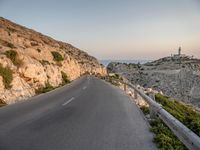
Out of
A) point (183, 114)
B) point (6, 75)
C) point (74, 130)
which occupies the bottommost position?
point (183, 114)

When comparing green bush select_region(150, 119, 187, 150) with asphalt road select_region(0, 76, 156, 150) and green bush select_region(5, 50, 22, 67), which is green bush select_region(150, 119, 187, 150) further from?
green bush select_region(5, 50, 22, 67)

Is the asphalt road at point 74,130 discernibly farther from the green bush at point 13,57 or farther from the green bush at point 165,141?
the green bush at point 13,57

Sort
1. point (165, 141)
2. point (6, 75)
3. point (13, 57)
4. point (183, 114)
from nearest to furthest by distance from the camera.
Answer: point (165, 141)
point (6, 75)
point (183, 114)
point (13, 57)

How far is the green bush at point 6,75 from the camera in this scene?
18.3 metres

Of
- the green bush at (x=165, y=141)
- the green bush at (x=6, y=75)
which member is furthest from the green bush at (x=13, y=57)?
the green bush at (x=165, y=141)

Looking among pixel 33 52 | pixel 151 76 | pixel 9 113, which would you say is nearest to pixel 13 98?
pixel 9 113

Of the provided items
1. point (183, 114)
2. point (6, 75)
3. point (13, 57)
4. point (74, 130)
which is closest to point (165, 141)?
point (74, 130)

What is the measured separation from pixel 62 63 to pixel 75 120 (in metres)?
35.3

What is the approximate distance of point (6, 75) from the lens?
18.8 meters

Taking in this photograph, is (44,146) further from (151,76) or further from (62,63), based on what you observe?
(151,76)

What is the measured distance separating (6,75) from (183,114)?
39.7ft

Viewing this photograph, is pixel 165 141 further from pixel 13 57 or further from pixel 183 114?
pixel 13 57

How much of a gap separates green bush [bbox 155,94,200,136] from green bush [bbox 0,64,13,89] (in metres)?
9.90

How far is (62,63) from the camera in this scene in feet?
148
